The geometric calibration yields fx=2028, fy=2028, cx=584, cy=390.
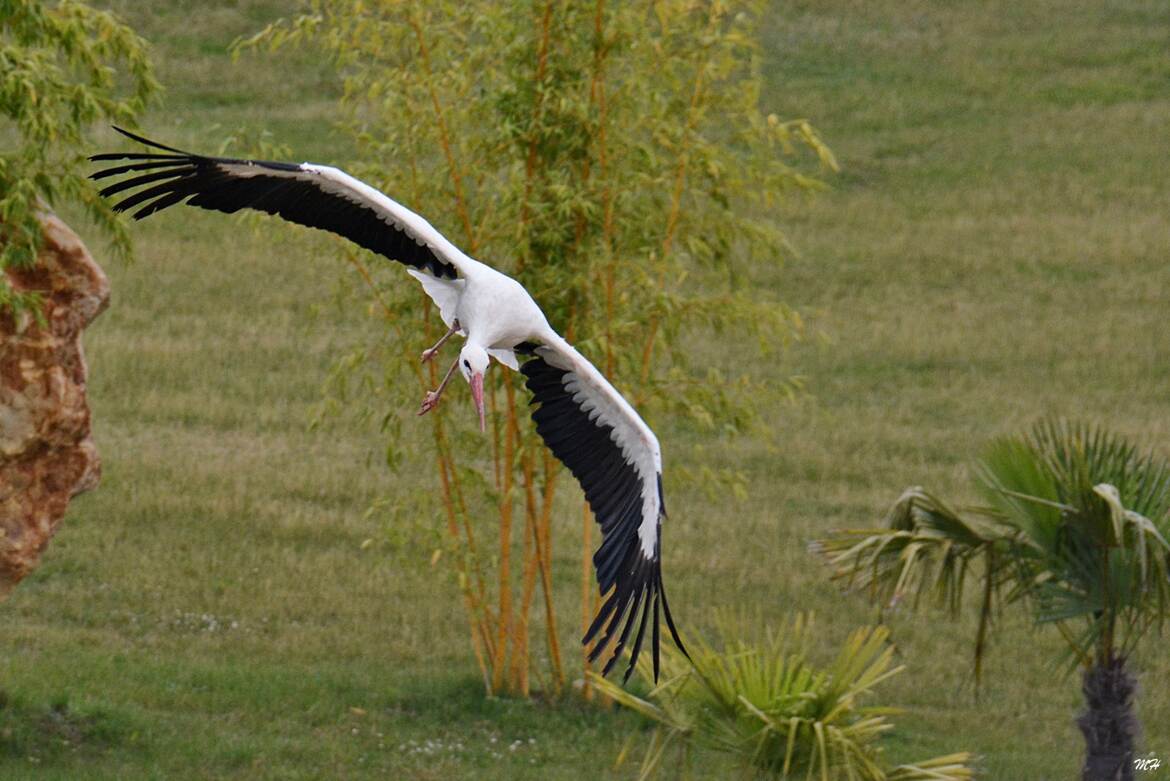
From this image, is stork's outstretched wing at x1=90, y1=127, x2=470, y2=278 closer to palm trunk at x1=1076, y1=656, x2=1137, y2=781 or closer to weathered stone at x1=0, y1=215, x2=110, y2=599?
weathered stone at x1=0, y1=215, x2=110, y2=599

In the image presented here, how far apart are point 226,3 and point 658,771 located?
26.1 m

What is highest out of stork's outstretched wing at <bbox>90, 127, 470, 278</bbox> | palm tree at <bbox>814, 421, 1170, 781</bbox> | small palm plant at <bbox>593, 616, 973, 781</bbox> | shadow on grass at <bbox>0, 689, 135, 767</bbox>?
stork's outstretched wing at <bbox>90, 127, 470, 278</bbox>

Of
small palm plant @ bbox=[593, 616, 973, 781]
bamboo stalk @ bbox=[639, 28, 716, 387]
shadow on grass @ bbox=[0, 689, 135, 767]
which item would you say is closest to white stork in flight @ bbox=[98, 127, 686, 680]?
small palm plant @ bbox=[593, 616, 973, 781]

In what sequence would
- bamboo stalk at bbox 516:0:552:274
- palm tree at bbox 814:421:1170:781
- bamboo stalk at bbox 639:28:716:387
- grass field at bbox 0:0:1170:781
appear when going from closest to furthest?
palm tree at bbox 814:421:1170:781 < bamboo stalk at bbox 516:0:552:274 < grass field at bbox 0:0:1170:781 < bamboo stalk at bbox 639:28:716:387

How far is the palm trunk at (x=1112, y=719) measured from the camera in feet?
28.5

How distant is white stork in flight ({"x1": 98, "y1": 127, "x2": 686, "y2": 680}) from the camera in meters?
6.78

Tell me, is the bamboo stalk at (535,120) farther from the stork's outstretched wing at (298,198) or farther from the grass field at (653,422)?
the stork's outstretched wing at (298,198)

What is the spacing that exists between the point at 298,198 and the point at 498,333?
33.9 inches

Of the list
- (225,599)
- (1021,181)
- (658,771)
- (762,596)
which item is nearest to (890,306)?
(1021,181)

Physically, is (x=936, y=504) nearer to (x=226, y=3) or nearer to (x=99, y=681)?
(x=99, y=681)

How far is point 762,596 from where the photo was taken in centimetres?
1333

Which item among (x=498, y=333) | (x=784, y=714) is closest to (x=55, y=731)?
(x=498, y=333)

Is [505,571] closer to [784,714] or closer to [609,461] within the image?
[609,461]

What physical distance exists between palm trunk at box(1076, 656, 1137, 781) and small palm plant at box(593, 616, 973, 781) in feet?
4.36
